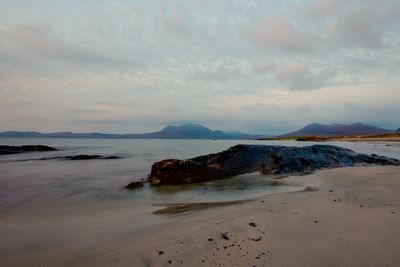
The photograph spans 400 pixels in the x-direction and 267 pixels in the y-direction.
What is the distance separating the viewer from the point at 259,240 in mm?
5152

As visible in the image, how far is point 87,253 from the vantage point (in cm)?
509

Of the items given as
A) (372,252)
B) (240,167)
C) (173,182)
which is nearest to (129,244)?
(372,252)

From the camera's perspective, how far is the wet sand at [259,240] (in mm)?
4453

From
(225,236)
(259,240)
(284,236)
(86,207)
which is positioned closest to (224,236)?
(225,236)

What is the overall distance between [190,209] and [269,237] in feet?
11.1

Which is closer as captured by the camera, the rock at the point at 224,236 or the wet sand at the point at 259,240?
the wet sand at the point at 259,240

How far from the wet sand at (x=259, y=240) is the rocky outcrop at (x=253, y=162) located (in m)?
6.13

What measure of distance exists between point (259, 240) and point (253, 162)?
11.1 m

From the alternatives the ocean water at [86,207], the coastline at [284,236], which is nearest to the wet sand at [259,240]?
the coastline at [284,236]

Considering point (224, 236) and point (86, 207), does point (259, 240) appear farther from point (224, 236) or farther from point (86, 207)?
point (86, 207)

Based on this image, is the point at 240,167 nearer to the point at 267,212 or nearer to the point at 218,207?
the point at 218,207

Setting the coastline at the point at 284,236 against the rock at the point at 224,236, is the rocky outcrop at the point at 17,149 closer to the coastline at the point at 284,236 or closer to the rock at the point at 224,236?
the coastline at the point at 284,236

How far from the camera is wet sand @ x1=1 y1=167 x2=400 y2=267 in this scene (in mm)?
4453

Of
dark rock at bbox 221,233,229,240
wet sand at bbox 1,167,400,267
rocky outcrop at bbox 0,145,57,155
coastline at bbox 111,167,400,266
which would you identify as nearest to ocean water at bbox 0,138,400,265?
wet sand at bbox 1,167,400,267
